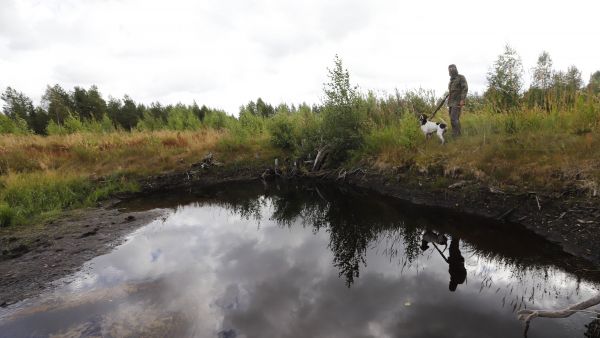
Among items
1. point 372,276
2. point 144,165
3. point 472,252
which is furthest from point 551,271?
point 144,165

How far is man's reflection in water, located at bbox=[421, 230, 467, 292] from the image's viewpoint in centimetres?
494

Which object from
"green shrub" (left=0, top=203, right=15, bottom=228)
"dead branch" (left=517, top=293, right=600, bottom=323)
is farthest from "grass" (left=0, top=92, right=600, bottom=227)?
"dead branch" (left=517, top=293, right=600, bottom=323)

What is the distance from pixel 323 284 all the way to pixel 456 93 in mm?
8067

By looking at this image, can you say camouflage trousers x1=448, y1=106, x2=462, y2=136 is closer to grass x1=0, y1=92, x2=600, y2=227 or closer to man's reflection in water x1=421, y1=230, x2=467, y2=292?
grass x1=0, y1=92, x2=600, y2=227

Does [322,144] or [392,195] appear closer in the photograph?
[392,195]

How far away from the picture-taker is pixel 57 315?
4.38 metres

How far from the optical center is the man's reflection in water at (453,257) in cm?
494

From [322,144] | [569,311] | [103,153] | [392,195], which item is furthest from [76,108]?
[569,311]

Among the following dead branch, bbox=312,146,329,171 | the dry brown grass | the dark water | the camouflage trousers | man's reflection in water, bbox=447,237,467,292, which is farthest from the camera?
the dry brown grass

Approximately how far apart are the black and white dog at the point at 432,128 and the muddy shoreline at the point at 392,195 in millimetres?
1615

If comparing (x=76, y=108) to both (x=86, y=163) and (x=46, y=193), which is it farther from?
(x=46, y=193)

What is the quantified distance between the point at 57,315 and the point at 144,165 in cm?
1097

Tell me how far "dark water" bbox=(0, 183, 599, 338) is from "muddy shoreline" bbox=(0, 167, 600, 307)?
0.36 metres

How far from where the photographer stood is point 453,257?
5.65 meters
